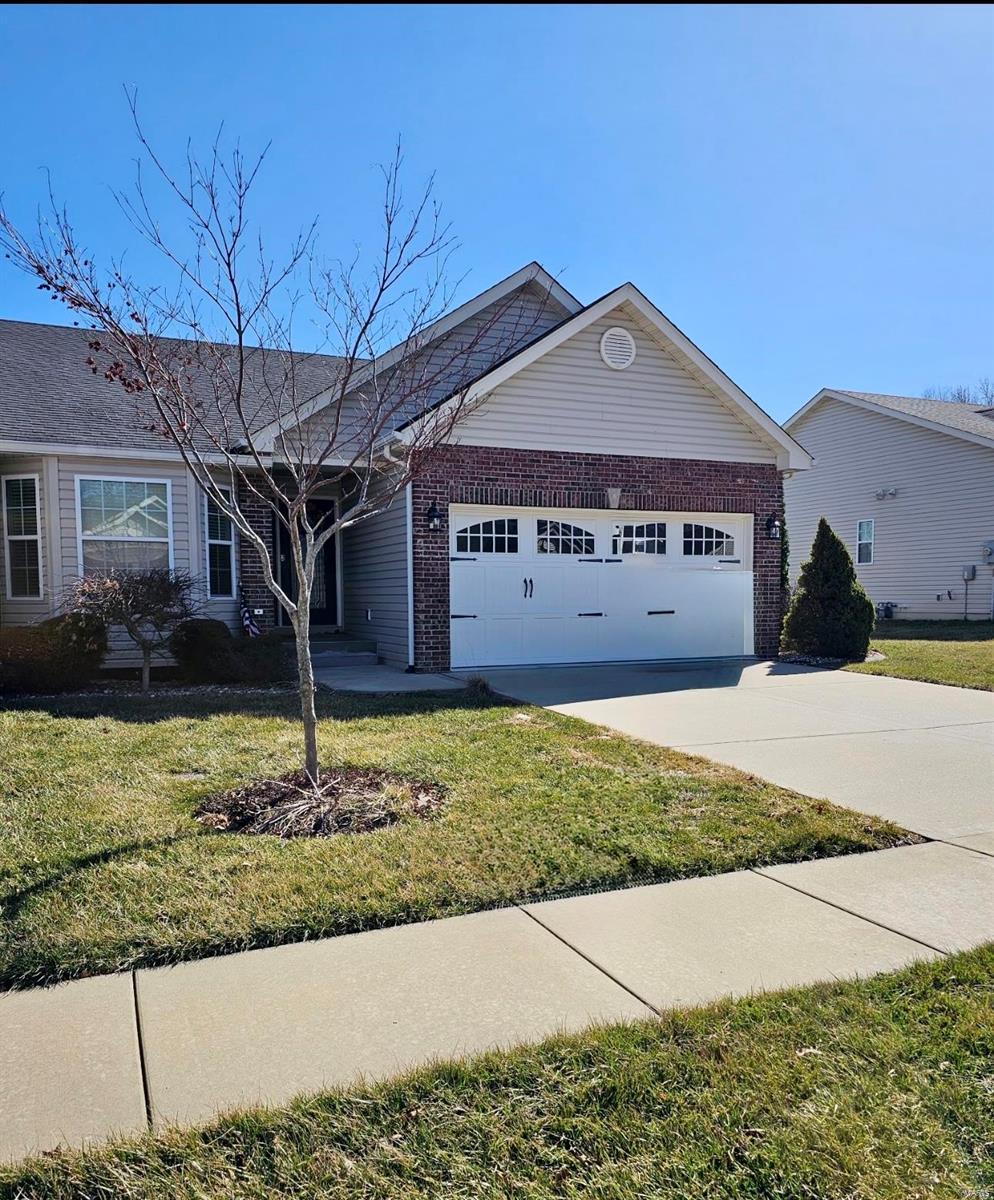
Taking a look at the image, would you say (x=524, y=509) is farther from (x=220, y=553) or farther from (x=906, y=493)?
(x=906, y=493)

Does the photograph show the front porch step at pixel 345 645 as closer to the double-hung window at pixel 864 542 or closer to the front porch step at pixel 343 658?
the front porch step at pixel 343 658

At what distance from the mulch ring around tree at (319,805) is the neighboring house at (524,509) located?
6261 millimetres

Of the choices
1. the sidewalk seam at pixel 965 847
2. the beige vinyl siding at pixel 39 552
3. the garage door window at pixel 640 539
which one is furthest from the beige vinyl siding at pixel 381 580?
the sidewalk seam at pixel 965 847

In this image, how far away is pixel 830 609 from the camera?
538 inches

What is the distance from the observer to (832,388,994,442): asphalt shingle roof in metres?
22.2

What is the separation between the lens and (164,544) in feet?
40.2

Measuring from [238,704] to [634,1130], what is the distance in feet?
24.8

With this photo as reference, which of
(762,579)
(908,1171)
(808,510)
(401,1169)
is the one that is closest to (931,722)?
(762,579)

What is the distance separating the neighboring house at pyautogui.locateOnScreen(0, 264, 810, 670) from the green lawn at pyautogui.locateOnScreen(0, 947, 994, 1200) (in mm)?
9329

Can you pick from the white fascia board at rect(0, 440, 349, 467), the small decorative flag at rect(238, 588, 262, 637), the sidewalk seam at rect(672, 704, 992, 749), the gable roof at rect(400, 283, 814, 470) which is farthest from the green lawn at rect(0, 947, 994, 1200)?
the small decorative flag at rect(238, 588, 262, 637)

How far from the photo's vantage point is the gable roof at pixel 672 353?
39.4ft

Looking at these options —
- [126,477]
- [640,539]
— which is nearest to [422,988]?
[126,477]

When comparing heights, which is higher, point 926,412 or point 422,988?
point 926,412

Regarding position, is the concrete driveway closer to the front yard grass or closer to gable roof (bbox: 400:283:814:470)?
the front yard grass
